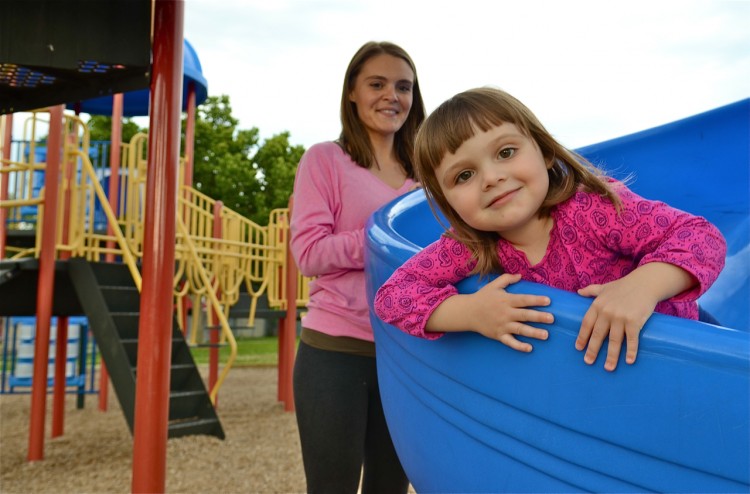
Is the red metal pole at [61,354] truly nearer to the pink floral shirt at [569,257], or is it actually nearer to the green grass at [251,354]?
the pink floral shirt at [569,257]

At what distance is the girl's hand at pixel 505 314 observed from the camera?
0.76 m

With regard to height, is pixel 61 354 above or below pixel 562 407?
below

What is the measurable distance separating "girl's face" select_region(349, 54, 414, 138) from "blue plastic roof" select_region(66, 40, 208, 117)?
5911 mm

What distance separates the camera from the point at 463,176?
1.00m

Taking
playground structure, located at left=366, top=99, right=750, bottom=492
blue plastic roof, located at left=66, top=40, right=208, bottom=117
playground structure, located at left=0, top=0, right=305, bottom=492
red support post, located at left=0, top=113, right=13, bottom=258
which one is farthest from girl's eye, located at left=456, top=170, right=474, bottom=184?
blue plastic roof, located at left=66, top=40, right=208, bottom=117

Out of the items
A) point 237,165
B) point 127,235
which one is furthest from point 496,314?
point 237,165

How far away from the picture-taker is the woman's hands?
2.51 feet

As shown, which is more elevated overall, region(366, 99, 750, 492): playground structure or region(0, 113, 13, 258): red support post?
region(0, 113, 13, 258): red support post

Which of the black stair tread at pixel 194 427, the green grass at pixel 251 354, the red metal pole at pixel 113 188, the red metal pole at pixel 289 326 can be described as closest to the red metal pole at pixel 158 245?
the black stair tread at pixel 194 427

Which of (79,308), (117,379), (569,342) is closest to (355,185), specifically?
(569,342)

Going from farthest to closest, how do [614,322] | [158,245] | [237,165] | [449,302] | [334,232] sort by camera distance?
[237,165], [158,245], [334,232], [449,302], [614,322]

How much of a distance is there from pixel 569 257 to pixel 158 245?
6.22ft

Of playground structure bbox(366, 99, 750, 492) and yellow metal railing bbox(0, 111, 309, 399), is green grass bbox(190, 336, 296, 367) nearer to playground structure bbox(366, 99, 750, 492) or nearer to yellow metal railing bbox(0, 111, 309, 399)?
yellow metal railing bbox(0, 111, 309, 399)

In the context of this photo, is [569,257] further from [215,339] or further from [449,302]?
[215,339]
